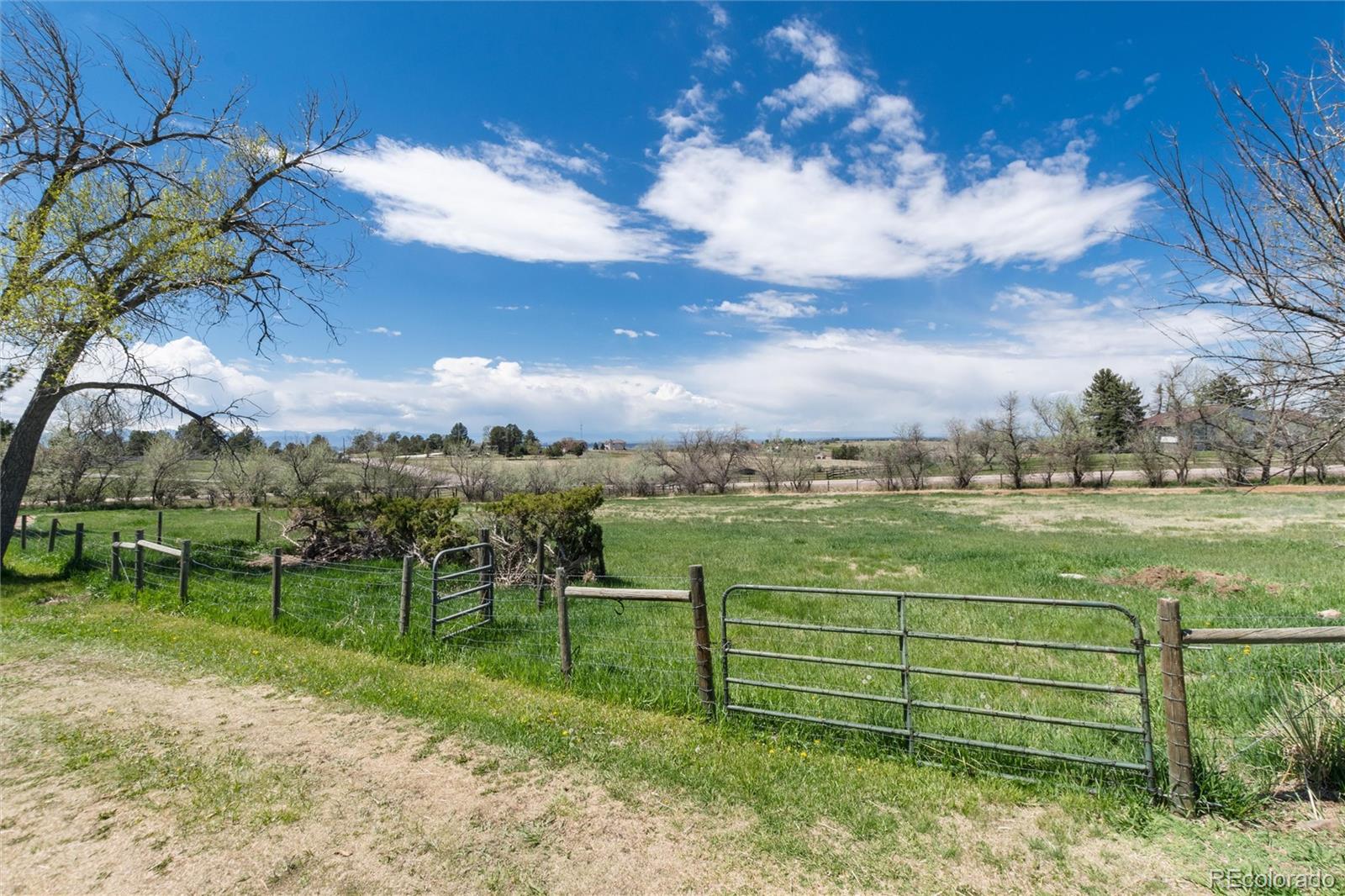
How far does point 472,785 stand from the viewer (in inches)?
188

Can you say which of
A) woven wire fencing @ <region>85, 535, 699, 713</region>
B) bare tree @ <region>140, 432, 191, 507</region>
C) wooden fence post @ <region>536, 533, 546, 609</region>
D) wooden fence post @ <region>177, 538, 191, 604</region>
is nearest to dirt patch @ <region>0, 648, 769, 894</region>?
woven wire fencing @ <region>85, 535, 699, 713</region>

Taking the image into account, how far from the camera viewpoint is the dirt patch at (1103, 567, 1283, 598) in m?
11.8

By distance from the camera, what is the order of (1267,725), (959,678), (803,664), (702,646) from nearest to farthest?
1. (1267,725)
2. (702,646)
3. (959,678)
4. (803,664)

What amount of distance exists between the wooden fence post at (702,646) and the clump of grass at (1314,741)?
14.5 ft

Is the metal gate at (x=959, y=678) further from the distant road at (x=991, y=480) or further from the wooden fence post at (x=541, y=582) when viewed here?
the distant road at (x=991, y=480)

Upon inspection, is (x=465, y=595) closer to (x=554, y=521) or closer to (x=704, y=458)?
(x=554, y=521)

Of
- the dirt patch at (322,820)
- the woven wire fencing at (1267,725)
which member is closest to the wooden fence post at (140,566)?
the dirt patch at (322,820)

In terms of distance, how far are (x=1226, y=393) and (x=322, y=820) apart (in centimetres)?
770

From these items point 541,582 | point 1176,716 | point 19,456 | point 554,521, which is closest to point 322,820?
point 541,582

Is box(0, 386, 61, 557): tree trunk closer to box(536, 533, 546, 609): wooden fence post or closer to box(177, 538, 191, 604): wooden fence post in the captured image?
box(177, 538, 191, 604): wooden fence post

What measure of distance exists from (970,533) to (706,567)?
13.4 m

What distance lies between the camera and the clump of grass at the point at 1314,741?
4371 millimetres

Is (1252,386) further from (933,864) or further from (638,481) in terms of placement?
(638,481)

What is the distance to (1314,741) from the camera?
4.41 metres
